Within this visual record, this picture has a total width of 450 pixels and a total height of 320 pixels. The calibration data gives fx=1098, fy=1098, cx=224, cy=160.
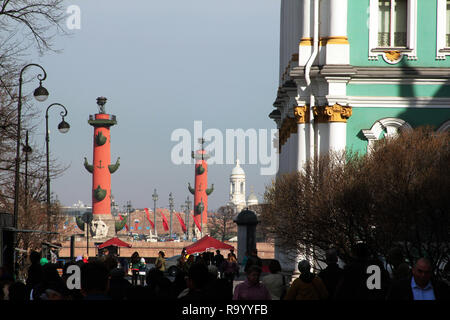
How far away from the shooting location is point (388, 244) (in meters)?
28.5

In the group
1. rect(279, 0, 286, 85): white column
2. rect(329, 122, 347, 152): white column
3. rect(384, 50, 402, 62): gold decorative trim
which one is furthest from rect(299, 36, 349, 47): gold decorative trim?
rect(279, 0, 286, 85): white column

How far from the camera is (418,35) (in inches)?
1645

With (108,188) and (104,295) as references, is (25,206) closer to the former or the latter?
(104,295)

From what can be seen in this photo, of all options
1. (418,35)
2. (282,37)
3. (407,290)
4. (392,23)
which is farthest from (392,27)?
(407,290)

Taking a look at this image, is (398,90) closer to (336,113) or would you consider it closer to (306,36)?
(336,113)

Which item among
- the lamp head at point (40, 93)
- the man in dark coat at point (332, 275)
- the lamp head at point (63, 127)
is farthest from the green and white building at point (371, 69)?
the man in dark coat at point (332, 275)

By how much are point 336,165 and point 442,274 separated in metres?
7.04

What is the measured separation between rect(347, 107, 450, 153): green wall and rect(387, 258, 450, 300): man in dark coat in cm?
3006

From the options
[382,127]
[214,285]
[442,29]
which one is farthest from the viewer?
[382,127]

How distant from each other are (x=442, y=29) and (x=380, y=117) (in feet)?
13.4

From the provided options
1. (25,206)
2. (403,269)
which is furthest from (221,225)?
(403,269)

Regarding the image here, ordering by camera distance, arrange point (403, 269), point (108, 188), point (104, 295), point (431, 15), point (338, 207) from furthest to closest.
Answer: point (108, 188) < point (431, 15) < point (338, 207) < point (403, 269) < point (104, 295)

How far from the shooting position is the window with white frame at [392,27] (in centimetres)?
4156
